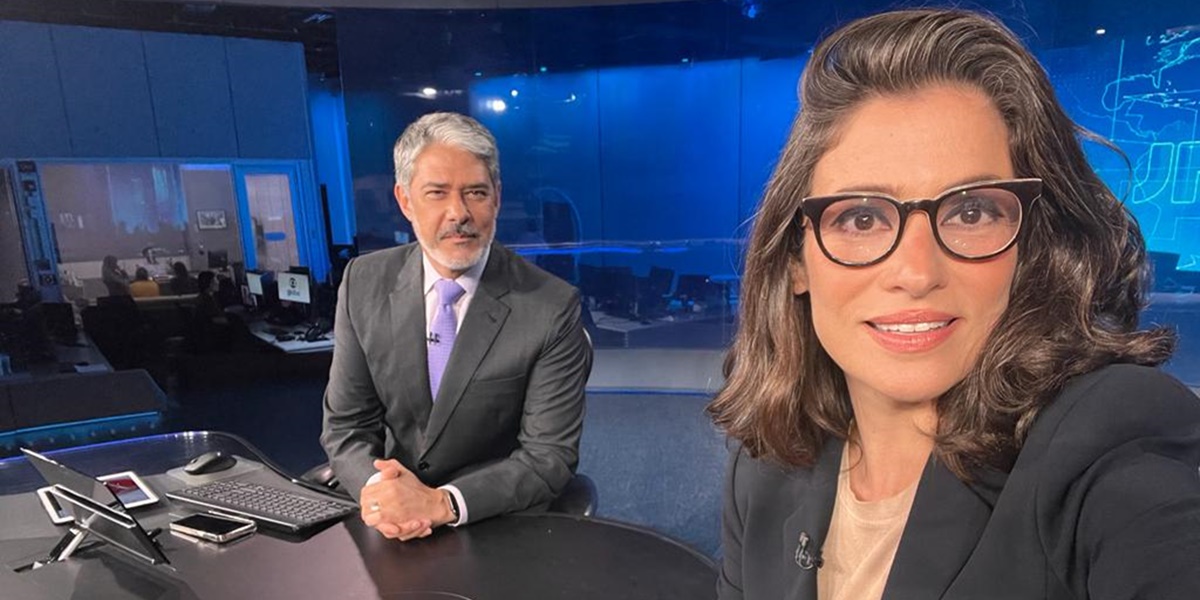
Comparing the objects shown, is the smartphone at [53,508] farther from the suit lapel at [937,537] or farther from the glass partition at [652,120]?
the glass partition at [652,120]

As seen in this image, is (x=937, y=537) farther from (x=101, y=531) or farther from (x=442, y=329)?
(x=442, y=329)

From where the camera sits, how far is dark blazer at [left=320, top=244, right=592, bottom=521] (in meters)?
2.01

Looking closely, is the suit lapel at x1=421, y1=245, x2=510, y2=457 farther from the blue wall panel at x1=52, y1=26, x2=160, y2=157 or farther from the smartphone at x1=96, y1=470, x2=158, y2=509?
the blue wall panel at x1=52, y1=26, x2=160, y2=157

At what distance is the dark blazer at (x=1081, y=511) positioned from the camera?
0.59 meters

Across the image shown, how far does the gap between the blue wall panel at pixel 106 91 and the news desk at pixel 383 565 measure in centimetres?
301

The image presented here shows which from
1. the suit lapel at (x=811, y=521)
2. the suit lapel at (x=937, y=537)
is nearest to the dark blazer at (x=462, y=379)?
the suit lapel at (x=811, y=521)

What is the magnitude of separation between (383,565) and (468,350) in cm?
78

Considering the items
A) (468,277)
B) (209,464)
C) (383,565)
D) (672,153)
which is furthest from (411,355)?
(672,153)

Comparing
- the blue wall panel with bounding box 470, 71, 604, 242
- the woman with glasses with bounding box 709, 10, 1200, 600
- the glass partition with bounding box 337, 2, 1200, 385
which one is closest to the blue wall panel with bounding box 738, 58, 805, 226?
the glass partition with bounding box 337, 2, 1200, 385

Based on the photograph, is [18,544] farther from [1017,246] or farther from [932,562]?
[1017,246]

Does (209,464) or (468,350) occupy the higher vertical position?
(468,350)

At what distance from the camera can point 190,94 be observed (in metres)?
Answer: 4.04

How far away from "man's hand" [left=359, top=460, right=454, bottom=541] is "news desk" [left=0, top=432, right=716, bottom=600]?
26mm

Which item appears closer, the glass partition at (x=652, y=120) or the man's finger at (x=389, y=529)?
the man's finger at (x=389, y=529)
